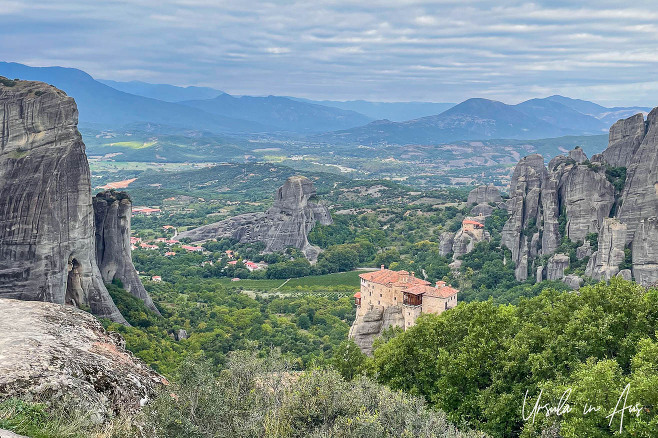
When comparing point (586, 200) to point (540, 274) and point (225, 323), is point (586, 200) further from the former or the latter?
point (225, 323)

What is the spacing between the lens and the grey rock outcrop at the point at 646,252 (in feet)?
169

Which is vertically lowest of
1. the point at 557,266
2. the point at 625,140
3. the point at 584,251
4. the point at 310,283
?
the point at 310,283

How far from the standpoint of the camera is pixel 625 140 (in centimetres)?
7125

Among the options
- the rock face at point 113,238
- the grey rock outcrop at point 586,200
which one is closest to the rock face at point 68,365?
the rock face at point 113,238

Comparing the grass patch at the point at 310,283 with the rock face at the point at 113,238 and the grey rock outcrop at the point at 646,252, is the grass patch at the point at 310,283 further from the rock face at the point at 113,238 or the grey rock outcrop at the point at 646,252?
the grey rock outcrop at the point at 646,252

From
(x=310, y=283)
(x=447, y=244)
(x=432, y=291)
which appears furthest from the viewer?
(x=310, y=283)

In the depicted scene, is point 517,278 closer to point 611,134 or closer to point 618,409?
point 611,134

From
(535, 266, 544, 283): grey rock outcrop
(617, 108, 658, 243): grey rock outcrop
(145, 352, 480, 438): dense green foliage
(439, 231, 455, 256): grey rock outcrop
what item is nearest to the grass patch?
(439, 231, 455, 256): grey rock outcrop

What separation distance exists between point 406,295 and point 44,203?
25.3 meters

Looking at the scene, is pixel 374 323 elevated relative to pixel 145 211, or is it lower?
elevated

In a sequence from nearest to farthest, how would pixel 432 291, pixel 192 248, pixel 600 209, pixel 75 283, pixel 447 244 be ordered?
pixel 75 283 → pixel 432 291 → pixel 600 209 → pixel 447 244 → pixel 192 248

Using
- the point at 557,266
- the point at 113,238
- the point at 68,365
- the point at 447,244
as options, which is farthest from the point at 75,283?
the point at 447,244

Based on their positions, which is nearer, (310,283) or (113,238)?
(113,238)

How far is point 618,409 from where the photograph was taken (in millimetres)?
17594
